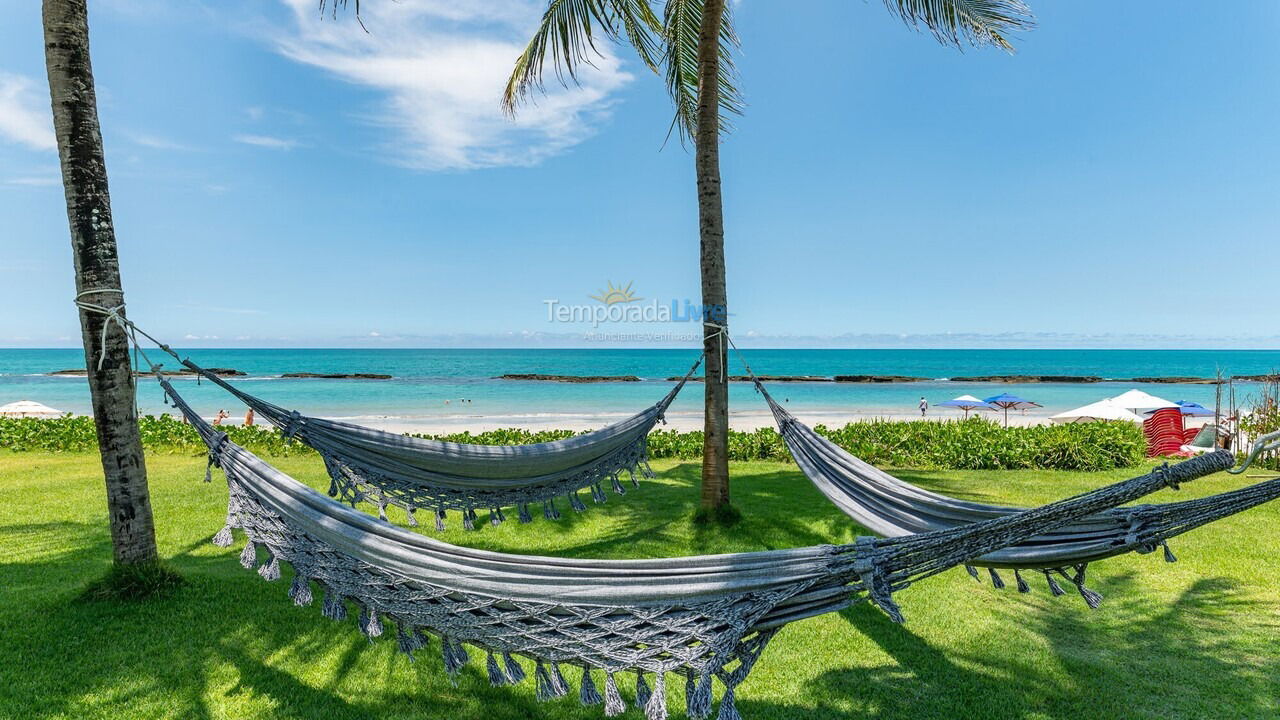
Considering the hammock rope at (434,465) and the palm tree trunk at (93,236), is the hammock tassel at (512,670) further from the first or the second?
the palm tree trunk at (93,236)

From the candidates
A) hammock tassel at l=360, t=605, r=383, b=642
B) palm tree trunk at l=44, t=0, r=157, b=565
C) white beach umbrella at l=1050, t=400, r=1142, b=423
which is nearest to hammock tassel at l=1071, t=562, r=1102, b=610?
hammock tassel at l=360, t=605, r=383, b=642

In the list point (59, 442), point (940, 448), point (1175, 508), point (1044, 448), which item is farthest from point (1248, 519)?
point (59, 442)

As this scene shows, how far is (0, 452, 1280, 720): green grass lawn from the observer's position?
1.93 meters

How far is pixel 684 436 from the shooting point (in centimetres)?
696

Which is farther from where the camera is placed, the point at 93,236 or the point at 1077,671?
the point at 93,236

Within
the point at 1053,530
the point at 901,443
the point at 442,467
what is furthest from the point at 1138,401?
the point at 442,467

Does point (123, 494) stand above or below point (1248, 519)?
above

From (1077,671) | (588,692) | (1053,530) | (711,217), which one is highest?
(711,217)

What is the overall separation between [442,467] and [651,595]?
5.14 feet

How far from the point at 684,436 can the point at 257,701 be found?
208 inches

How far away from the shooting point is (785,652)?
2297mm

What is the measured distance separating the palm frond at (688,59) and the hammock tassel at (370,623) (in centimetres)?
359

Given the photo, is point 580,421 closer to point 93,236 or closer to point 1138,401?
point 1138,401

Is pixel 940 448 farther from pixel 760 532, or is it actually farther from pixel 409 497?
pixel 409 497
